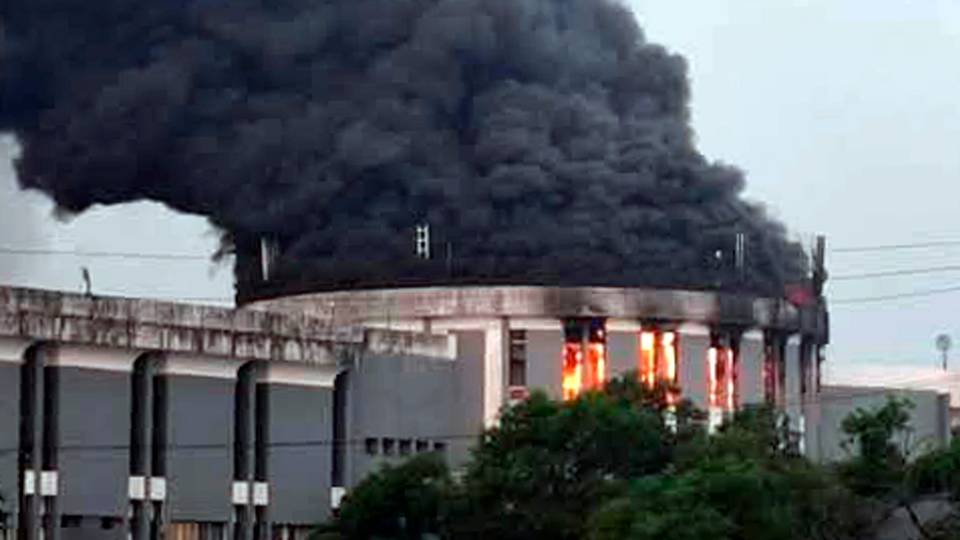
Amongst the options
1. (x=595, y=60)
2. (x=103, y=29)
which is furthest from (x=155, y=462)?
(x=595, y=60)

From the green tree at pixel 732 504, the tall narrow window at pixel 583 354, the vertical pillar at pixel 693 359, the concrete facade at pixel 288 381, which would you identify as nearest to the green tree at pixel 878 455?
the green tree at pixel 732 504

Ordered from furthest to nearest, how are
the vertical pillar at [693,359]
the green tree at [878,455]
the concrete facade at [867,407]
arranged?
the concrete facade at [867,407] → the vertical pillar at [693,359] → the green tree at [878,455]

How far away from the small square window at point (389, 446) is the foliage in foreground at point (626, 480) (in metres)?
6.07

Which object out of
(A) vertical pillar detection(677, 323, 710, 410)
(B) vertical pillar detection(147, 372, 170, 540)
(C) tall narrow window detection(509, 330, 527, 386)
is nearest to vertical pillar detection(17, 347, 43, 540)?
(B) vertical pillar detection(147, 372, 170, 540)

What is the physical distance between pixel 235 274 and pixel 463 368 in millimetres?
10259

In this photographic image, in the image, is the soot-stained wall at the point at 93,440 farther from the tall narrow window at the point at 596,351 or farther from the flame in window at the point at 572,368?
the tall narrow window at the point at 596,351

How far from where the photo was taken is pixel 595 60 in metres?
78.8

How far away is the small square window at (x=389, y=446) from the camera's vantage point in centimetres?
7006

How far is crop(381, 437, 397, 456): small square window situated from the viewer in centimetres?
7006

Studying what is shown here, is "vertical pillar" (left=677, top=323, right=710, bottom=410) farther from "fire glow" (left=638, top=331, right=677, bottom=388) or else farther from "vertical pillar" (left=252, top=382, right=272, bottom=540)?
"vertical pillar" (left=252, top=382, right=272, bottom=540)

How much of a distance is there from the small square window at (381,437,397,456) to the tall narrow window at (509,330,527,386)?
447 centimetres

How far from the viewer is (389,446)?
70.4 meters

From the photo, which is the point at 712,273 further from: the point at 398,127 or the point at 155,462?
the point at 155,462

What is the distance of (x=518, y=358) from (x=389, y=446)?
505 cm
